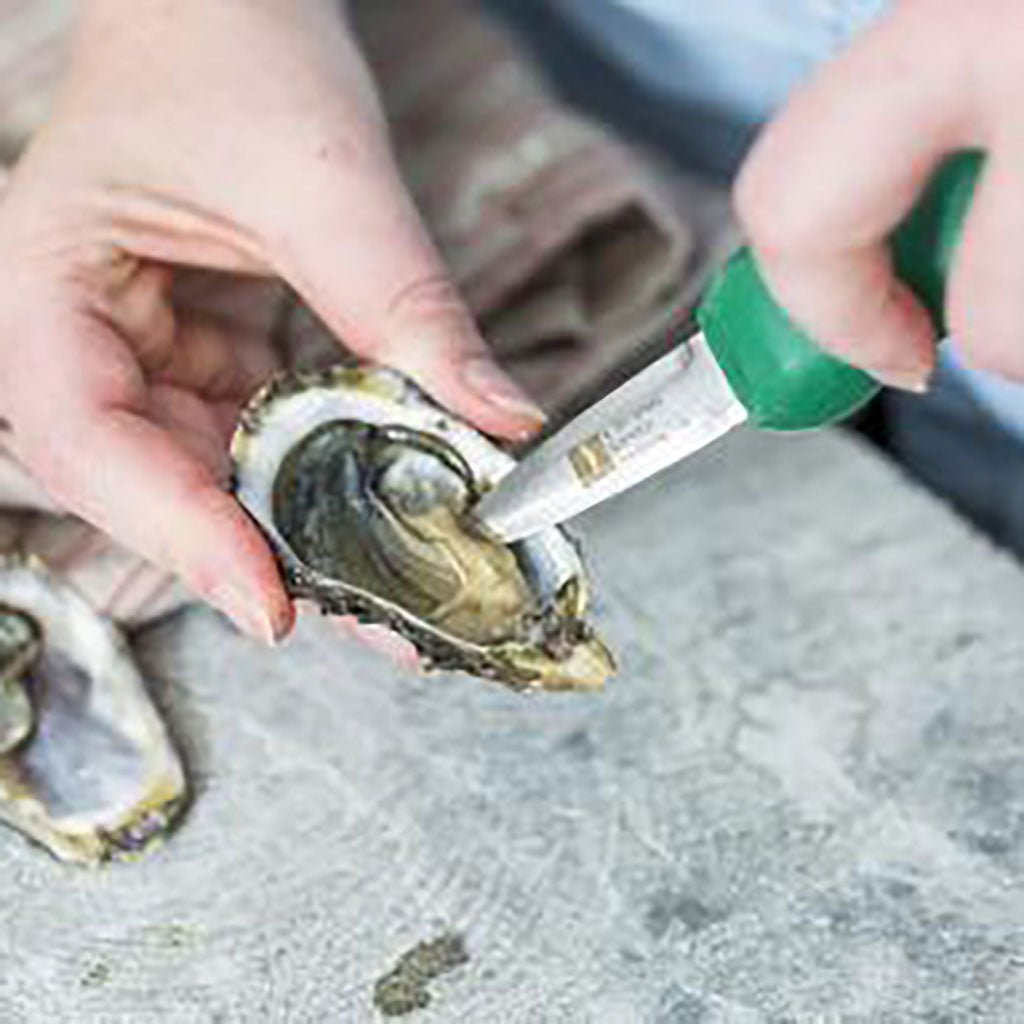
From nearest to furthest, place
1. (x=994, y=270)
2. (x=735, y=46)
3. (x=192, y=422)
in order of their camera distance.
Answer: (x=994, y=270) → (x=192, y=422) → (x=735, y=46)

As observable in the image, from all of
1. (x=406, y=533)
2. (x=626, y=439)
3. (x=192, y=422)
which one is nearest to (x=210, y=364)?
(x=192, y=422)

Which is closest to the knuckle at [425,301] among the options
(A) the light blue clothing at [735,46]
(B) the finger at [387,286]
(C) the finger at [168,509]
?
(B) the finger at [387,286]

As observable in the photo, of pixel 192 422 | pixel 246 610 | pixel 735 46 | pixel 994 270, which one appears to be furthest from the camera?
pixel 735 46

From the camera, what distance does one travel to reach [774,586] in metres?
0.98

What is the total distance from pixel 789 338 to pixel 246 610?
0.27 m

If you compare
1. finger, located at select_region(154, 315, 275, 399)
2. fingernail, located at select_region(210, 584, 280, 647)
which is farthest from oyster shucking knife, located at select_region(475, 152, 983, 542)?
finger, located at select_region(154, 315, 275, 399)

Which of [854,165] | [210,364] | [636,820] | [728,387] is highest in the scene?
[854,165]

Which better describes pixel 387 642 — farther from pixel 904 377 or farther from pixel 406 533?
pixel 904 377

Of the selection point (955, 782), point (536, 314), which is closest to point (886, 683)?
point (955, 782)

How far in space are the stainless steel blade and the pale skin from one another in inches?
1.8

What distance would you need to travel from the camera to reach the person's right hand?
858 millimetres

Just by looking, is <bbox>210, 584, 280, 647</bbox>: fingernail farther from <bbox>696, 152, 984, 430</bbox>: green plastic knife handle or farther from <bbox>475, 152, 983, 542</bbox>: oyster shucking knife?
<bbox>696, 152, 984, 430</bbox>: green plastic knife handle

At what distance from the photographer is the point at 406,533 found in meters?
0.90

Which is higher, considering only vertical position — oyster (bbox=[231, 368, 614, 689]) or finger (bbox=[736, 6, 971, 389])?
finger (bbox=[736, 6, 971, 389])
